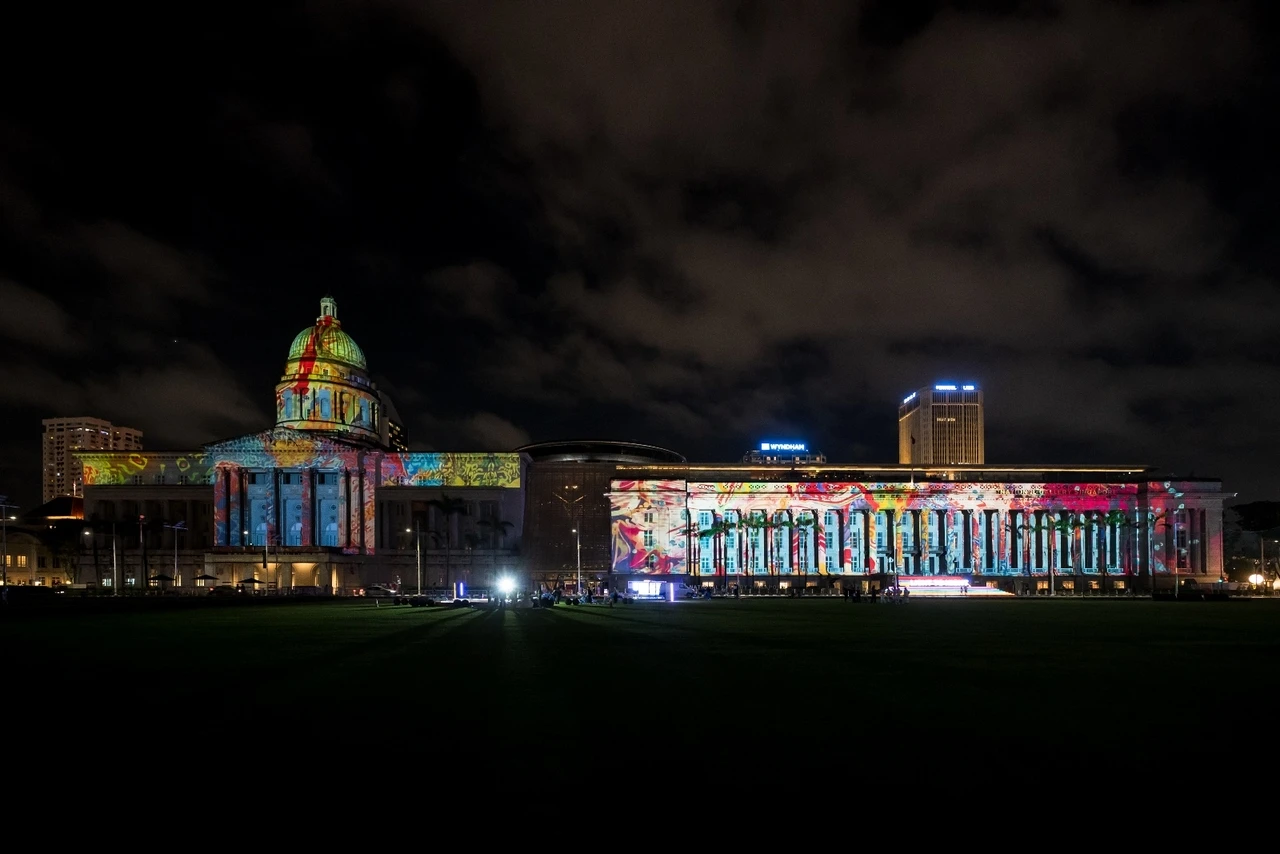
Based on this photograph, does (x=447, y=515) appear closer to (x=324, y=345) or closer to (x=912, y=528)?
(x=324, y=345)

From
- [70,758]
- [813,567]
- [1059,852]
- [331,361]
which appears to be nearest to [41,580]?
[331,361]

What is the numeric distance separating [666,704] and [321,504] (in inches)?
4681

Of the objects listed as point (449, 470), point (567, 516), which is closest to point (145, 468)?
point (449, 470)

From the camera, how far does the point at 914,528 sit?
141125 mm

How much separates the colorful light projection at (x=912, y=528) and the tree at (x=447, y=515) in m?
25.5

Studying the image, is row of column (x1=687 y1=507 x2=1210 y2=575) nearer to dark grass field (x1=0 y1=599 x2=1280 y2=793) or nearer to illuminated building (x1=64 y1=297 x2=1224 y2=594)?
illuminated building (x1=64 y1=297 x2=1224 y2=594)

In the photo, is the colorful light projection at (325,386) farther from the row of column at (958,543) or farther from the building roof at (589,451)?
the row of column at (958,543)

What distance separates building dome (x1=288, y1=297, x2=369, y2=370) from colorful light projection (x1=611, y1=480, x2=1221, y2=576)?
47.5 meters

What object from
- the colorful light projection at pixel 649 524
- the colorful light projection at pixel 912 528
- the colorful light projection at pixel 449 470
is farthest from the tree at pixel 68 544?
the colorful light projection at pixel 912 528

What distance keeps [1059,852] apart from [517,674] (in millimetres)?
13306

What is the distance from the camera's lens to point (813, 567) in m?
140

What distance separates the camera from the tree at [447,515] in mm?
118188

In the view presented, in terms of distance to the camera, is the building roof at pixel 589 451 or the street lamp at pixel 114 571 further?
the building roof at pixel 589 451

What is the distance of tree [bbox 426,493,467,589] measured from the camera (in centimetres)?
11819
